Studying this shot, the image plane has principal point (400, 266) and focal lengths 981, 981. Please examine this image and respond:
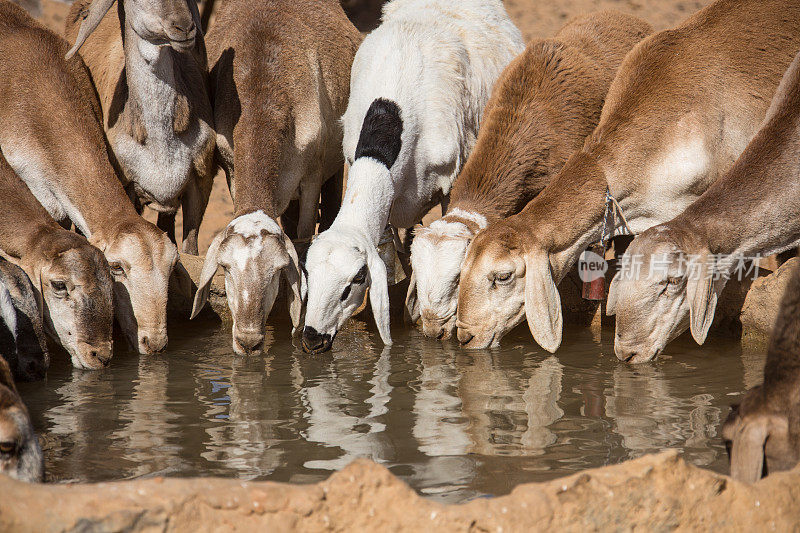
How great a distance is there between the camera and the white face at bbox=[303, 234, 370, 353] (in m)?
5.76

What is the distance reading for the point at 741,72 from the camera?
6.22m

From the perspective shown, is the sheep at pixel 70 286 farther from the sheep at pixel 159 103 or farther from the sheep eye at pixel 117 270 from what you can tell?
the sheep at pixel 159 103

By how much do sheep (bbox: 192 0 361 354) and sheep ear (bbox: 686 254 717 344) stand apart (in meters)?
2.29

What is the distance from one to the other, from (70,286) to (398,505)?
11.3 feet

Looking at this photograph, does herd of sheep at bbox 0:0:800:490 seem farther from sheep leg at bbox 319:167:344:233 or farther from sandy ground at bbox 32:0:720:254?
sandy ground at bbox 32:0:720:254

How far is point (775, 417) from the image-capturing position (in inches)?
117

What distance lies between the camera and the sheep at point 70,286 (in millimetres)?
5562

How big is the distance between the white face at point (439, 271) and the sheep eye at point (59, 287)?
6.85 feet

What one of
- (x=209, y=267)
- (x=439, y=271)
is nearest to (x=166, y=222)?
(x=209, y=267)

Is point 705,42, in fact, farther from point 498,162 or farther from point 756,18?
point 498,162

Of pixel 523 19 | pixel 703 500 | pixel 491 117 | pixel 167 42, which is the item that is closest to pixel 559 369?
pixel 491 117

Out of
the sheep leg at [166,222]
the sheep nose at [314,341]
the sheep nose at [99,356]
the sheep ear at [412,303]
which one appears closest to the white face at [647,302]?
the sheep ear at [412,303]

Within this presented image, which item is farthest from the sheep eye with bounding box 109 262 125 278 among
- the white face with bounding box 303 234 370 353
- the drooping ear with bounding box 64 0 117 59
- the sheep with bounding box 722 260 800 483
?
the sheep with bounding box 722 260 800 483

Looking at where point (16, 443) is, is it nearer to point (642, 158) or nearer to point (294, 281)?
point (294, 281)
